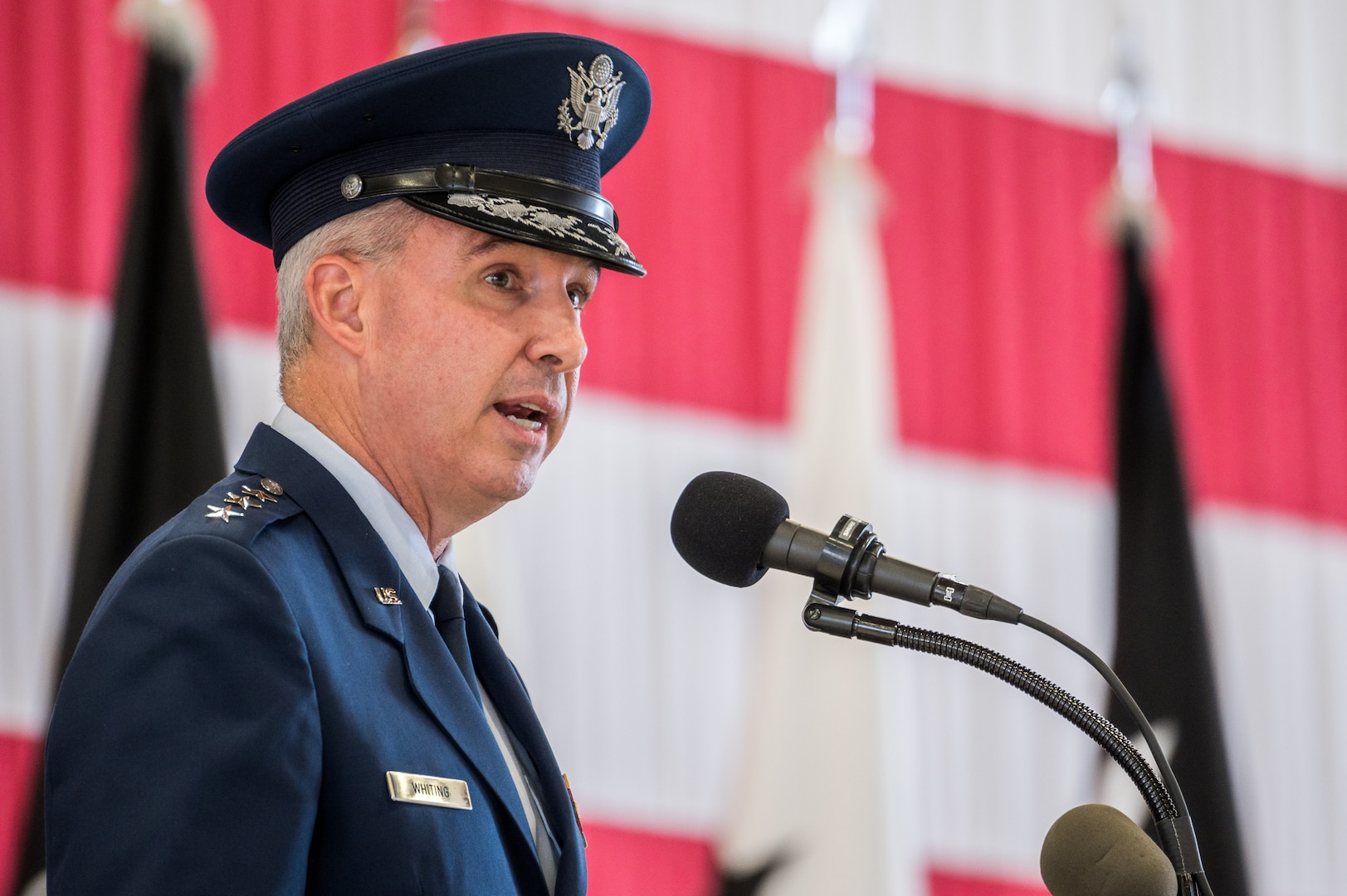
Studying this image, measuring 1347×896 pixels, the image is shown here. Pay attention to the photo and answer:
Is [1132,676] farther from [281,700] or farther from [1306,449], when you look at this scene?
[281,700]

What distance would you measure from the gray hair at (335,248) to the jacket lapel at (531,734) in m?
0.28

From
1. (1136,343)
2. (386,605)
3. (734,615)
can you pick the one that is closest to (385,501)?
(386,605)

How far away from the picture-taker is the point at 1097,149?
11.2 ft

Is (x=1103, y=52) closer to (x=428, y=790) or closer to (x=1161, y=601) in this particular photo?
(x=1161, y=601)

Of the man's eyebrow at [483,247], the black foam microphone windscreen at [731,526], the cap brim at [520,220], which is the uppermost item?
the cap brim at [520,220]

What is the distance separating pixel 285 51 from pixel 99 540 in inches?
40.6

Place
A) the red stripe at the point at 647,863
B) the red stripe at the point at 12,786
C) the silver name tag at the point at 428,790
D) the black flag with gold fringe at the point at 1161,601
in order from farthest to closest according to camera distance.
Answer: the black flag with gold fringe at the point at 1161,601
the red stripe at the point at 647,863
the red stripe at the point at 12,786
the silver name tag at the point at 428,790

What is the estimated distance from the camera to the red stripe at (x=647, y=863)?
270 centimetres

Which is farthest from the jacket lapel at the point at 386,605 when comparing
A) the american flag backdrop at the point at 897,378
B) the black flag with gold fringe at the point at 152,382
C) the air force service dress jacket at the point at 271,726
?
the american flag backdrop at the point at 897,378

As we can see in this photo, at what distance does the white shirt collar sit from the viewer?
115cm

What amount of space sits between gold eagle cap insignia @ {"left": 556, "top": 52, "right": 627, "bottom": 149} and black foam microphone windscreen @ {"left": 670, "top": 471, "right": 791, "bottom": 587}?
0.36 metres

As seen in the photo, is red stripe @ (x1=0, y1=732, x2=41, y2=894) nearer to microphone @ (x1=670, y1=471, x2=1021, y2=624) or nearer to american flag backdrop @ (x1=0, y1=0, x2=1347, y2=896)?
american flag backdrop @ (x1=0, y1=0, x2=1347, y2=896)

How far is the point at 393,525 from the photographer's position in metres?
1.16

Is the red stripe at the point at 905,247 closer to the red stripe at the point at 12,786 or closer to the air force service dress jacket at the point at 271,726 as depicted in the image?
the red stripe at the point at 12,786
